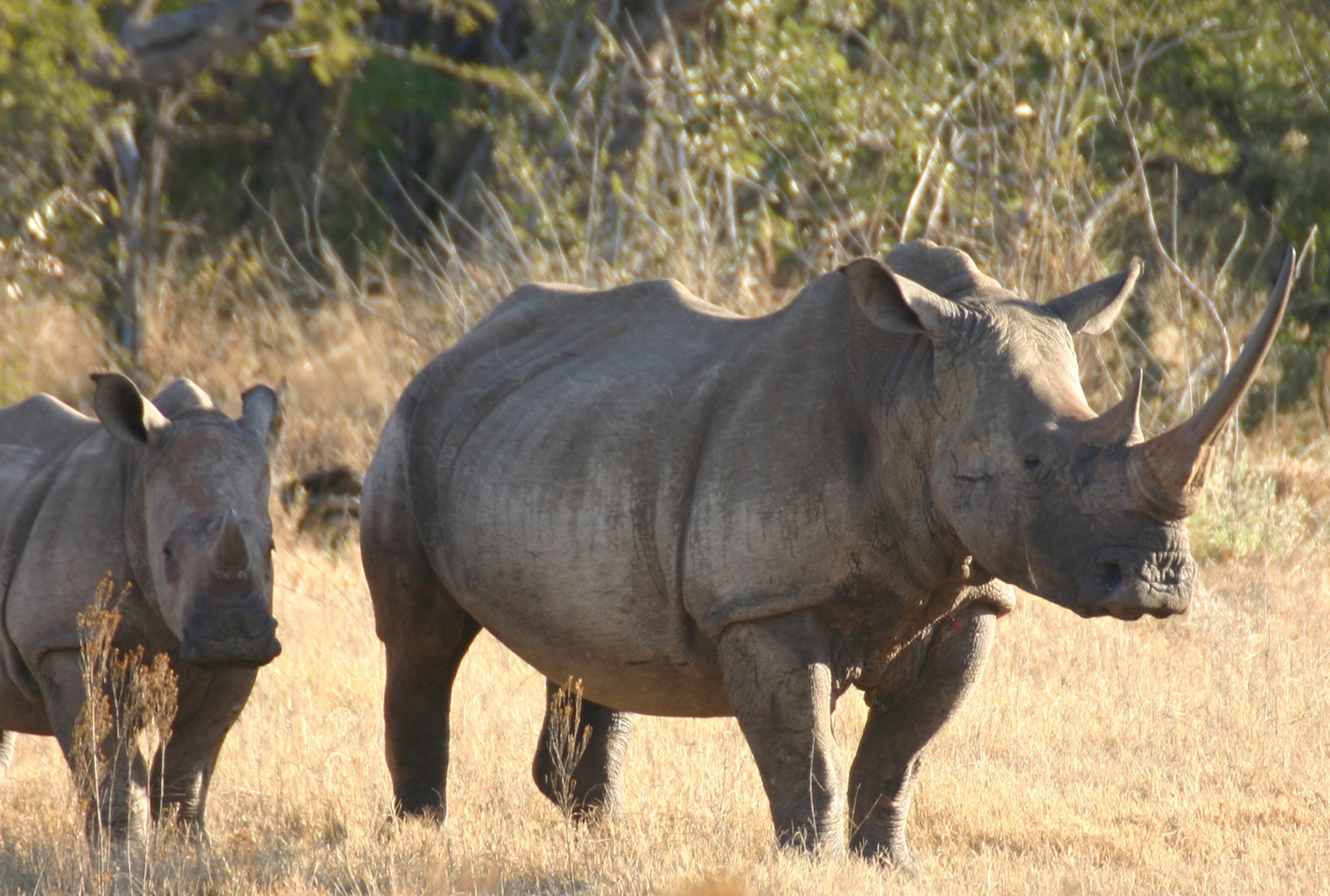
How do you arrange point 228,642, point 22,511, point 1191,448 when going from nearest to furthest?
point 1191,448 < point 228,642 < point 22,511

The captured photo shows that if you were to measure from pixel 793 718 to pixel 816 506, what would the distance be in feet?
1.82

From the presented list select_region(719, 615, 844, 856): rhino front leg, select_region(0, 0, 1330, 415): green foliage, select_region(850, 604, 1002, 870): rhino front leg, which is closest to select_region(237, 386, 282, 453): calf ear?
select_region(719, 615, 844, 856): rhino front leg

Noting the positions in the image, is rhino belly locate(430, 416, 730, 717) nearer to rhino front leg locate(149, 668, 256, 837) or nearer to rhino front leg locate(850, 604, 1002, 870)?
rhino front leg locate(850, 604, 1002, 870)

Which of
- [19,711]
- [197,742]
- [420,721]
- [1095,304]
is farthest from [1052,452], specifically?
[19,711]

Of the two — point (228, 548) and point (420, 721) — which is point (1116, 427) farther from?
point (420, 721)

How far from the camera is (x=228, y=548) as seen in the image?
16.5 feet

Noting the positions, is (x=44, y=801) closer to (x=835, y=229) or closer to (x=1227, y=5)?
(x=835, y=229)

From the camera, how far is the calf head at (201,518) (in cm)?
496

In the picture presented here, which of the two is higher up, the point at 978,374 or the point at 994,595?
the point at 978,374

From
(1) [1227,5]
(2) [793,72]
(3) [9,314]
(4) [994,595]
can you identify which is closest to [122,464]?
(4) [994,595]

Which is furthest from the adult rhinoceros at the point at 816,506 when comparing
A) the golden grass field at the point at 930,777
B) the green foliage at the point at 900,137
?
the green foliage at the point at 900,137

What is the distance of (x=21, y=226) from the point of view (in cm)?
1432

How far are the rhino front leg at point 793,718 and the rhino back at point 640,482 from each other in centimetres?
10

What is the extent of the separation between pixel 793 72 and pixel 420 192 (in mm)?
7609
